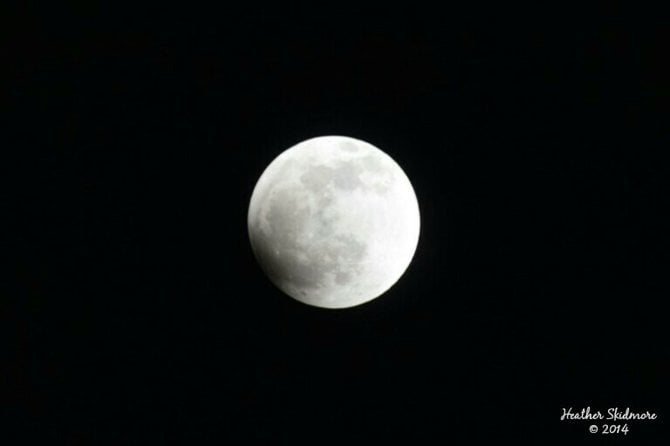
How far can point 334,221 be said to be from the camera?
13.3ft

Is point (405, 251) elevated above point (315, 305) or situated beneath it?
elevated above

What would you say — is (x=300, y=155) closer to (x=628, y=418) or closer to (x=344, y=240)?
(x=344, y=240)

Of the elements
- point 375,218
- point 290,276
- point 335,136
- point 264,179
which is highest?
point 335,136

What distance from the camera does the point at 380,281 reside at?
4.37 metres

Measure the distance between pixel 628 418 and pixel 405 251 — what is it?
7.15ft

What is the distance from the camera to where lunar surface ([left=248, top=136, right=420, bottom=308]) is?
4.09 meters

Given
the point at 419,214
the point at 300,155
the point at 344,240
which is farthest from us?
the point at 419,214

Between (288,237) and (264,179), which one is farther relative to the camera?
(264,179)

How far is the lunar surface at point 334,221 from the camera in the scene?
409cm

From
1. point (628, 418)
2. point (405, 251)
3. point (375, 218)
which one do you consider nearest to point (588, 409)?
point (628, 418)

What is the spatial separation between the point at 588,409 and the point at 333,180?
2733 millimetres

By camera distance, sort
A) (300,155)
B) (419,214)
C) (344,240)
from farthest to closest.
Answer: (419,214), (300,155), (344,240)

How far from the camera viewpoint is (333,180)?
4.13 m

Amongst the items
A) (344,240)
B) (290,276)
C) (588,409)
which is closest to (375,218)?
(344,240)
